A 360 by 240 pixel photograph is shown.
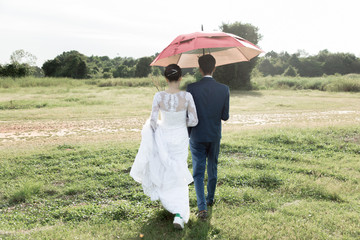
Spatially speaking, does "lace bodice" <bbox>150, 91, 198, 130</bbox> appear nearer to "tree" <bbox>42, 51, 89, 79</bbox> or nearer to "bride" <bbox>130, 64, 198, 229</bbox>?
"bride" <bbox>130, 64, 198, 229</bbox>

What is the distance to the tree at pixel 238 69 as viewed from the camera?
114 feet

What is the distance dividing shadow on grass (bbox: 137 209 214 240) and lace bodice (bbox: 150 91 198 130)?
1.33 metres

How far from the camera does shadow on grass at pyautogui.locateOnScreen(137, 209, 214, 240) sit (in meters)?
3.70

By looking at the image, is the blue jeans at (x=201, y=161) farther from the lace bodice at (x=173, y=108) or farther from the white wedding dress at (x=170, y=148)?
the lace bodice at (x=173, y=108)

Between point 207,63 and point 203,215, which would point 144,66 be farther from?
point 203,215

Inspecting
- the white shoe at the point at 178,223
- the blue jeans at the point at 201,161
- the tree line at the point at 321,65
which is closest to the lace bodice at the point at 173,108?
the blue jeans at the point at 201,161

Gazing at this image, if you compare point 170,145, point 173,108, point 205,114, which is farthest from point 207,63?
point 170,145

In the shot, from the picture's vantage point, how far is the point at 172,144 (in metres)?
3.85

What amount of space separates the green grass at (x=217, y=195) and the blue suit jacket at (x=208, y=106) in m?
1.22

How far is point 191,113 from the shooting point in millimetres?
3824

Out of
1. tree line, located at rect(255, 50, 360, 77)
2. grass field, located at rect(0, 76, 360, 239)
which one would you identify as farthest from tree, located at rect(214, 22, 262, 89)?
tree line, located at rect(255, 50, 360, 77)

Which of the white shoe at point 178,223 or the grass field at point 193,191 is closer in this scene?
the white shoe at point 178,223

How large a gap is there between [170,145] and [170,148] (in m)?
0.04

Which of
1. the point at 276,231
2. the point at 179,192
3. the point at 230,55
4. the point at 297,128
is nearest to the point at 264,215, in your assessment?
the point at 276,231
